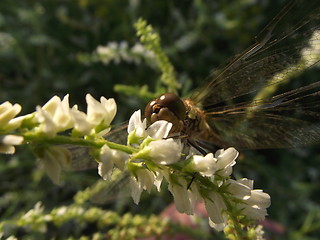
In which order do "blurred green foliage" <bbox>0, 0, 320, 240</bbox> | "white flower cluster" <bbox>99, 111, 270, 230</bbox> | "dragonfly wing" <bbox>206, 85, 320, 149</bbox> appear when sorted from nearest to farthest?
"white flower cluster" <bbox>99, 111, 270, 230</bbox> → "dragonfly wing" <bbox>206, 85, 320, 149</bbox> → "blurred green foliage" <bbox>0, 0, 320, 240</bbox>

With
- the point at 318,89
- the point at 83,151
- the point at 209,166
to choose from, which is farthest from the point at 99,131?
the point at 318,89

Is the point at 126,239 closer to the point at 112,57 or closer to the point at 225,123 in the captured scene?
the point at 225,123

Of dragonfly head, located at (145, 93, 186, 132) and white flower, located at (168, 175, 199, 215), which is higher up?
dragonfly head, located at (145, 93, 186, 132)

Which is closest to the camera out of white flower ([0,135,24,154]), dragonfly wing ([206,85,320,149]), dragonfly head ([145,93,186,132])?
white flower ([0,135,24,154])

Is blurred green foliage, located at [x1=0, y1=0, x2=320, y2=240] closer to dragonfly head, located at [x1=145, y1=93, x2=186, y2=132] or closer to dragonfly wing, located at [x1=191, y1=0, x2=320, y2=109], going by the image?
dragonfly wing, located at [x1=191, y1=0, x2=320, y2=109]

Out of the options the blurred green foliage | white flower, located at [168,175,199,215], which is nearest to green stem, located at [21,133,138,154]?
white flower, located at [168,175,199,215]

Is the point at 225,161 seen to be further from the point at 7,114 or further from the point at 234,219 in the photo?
the point at 7,114
